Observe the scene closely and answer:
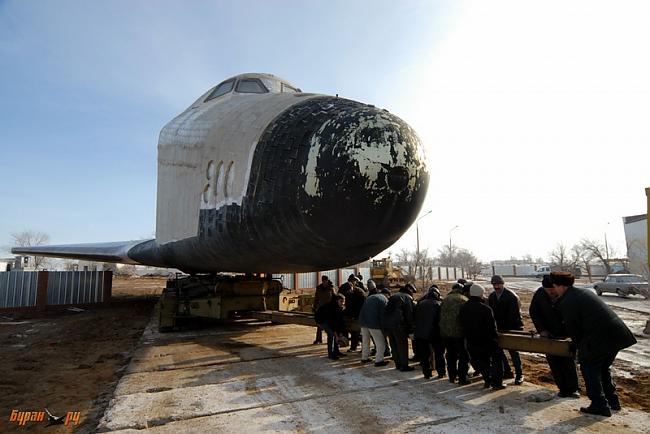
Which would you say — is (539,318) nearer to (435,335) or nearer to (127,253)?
(435,335)

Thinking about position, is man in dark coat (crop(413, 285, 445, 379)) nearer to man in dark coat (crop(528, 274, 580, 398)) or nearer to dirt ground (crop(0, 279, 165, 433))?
man in dark coat (crop(528, 274, 580, 398))

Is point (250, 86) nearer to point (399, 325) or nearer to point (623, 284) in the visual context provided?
point (399, 325)

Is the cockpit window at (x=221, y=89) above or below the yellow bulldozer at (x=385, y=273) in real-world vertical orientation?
above

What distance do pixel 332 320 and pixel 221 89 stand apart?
14.8 feet

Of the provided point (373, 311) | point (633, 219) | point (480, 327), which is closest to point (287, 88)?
point (373, 311)

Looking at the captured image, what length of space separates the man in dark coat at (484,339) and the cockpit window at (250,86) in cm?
468

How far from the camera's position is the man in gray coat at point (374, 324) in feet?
18.0

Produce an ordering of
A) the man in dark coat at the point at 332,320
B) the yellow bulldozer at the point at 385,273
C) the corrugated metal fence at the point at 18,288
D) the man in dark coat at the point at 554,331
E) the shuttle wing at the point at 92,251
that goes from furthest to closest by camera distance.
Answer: the yellow bulldozer at the point at 385,273
the corrugated metal fence at the point at 18,288
the shuttle wing at the point at 92,251
the man in dark coat at the point at 332,320
the man in dark coat at the point at 554,331

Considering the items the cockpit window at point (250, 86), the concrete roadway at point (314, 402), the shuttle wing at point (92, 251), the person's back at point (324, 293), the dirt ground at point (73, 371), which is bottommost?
the dirt ground at point (73, 371)

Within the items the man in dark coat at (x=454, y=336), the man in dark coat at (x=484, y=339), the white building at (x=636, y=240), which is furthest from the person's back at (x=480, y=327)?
the white building at (x=636, y=240)

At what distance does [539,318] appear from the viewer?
14.5 feet

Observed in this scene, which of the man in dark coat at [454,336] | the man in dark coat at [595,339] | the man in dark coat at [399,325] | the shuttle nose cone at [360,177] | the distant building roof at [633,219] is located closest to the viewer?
the man in dark coat at [595,339]

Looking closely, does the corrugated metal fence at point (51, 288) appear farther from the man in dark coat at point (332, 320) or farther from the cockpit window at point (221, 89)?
the man in dark coat at point (332, 320)

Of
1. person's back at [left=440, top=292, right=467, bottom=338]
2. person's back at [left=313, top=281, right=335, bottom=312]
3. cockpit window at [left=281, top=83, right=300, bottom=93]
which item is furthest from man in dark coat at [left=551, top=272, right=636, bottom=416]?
cockpit window at [left=281, top=83, right=300, bottom=93]
